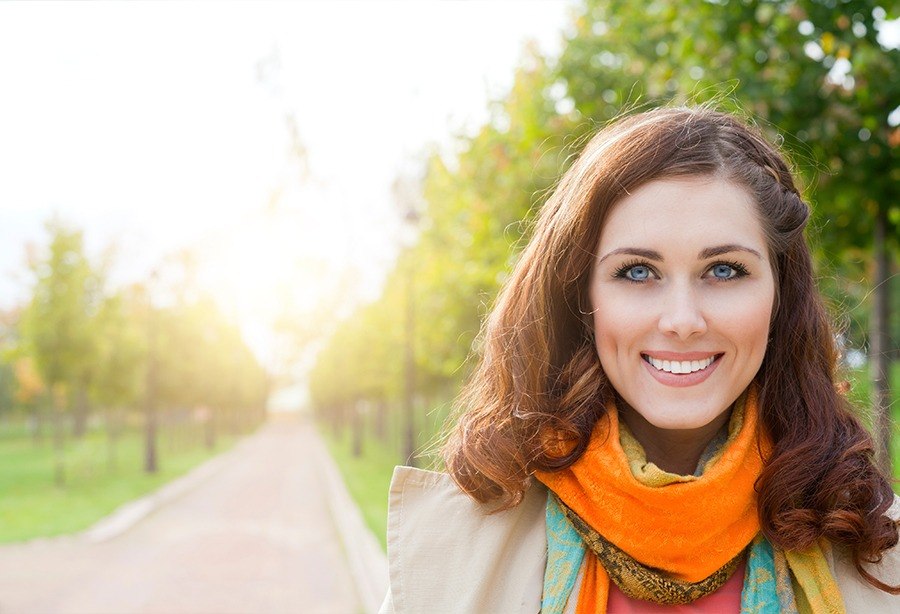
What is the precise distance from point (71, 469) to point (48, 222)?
232 inches

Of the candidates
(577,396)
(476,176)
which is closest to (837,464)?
(577,396)

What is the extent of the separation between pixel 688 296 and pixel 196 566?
972 cm

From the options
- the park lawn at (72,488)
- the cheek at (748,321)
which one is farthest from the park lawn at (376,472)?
the park lawn at (72,488)

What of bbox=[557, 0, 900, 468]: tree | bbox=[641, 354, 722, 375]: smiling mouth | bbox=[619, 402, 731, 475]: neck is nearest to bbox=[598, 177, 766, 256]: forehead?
bbox=[641, 354, 722, 375]: smiling mouth

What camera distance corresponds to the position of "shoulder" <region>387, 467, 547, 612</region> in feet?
5.99

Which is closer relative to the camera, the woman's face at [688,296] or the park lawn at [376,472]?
the woman's face at [688,296]

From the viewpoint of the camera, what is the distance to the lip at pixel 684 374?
5.79ft

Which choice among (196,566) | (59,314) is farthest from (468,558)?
(59,314)

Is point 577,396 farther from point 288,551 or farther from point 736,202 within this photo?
point 288,551

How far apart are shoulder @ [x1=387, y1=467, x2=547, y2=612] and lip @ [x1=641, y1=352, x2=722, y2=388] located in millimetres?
373

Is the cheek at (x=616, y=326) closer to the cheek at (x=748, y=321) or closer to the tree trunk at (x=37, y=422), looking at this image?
the cheek at (x=748, y=321)

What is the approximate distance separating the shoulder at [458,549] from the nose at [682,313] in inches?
18.5

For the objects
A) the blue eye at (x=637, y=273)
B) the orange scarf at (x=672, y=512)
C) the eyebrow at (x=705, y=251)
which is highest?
the eyebrow at (x=705, y=251)

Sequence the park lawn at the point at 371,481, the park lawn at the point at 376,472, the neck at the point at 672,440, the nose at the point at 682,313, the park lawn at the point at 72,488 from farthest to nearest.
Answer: the park lawn at the point at 72,488 → the park lawn at the point at 371,481 → the park lawn at the point at 376,472 → the neck at the point at 672,440 → the nose at the point at 682,313
